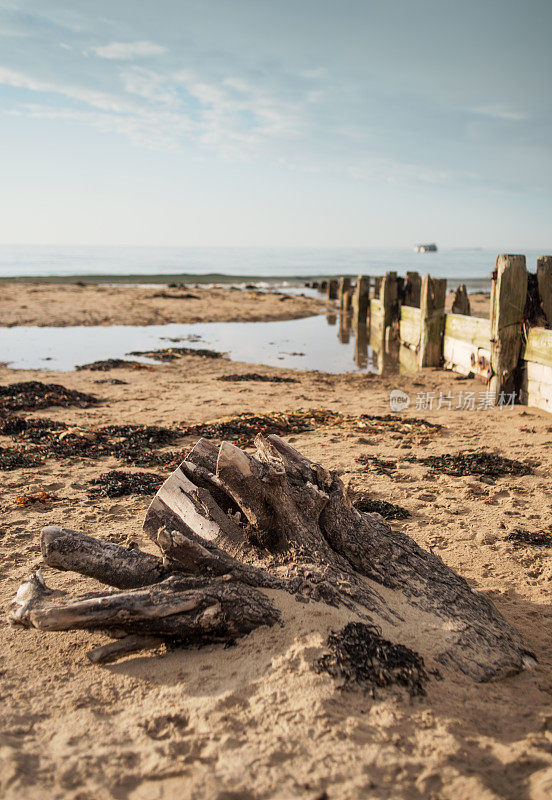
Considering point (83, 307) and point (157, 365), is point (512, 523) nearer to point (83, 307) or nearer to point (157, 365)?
point (157, 365)

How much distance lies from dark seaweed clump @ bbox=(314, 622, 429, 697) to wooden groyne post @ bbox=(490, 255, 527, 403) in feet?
21.2

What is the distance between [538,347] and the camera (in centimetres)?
775

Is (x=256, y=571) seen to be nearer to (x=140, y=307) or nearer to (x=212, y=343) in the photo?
(x=212, y=343)

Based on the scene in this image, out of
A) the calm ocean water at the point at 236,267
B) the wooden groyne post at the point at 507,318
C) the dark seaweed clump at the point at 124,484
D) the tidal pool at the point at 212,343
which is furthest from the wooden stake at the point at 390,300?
the calm ocean water at the point at 236,267

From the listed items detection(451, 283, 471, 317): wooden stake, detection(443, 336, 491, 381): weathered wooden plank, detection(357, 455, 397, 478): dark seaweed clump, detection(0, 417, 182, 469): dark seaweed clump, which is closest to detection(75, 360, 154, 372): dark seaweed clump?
detection(0, 417, 182, 469): dark seaweed clump

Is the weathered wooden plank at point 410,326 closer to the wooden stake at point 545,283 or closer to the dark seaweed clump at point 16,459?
the wooden stake at point 545,283

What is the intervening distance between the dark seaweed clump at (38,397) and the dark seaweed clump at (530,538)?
644cm

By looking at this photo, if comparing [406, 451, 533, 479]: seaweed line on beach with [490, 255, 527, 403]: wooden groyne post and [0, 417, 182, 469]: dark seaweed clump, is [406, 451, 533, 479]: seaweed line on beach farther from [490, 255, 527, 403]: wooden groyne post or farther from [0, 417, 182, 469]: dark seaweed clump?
[0, 417, 182, 469]: dark seaweed clump

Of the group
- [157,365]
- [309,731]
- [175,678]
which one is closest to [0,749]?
[175,678]

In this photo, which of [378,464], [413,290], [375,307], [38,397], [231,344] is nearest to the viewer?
[378,464]

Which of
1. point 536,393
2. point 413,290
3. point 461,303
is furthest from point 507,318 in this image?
point 413,290

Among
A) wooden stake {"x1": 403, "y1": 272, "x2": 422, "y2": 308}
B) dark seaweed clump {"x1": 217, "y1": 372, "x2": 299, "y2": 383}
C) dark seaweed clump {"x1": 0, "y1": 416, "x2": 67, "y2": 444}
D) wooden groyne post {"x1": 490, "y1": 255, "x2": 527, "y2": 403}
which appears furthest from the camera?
wooden stake {"x1": 403, "y1": 272, "x2": 422, "y2": 308}

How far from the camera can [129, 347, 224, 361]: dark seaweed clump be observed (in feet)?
42.5

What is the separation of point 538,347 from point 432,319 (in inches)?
142
